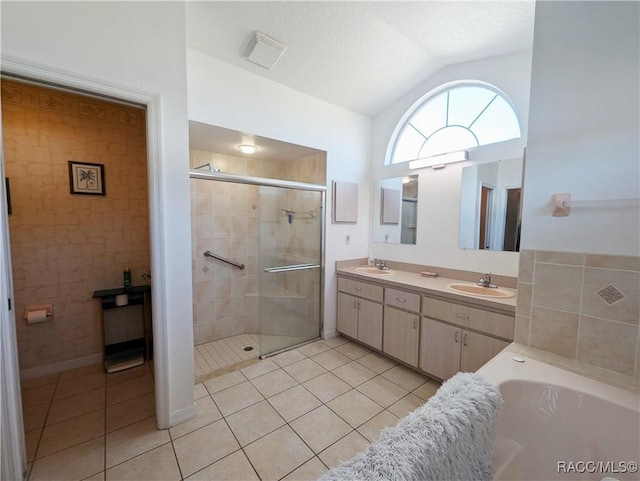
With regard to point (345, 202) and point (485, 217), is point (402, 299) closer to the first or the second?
point (485, 217)

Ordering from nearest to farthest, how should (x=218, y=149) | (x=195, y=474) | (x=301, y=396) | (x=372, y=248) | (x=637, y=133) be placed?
(x=637, y=133), (x=195, y=474), (x=301, y=396), (x=218, y=149), (x=372, y=248)

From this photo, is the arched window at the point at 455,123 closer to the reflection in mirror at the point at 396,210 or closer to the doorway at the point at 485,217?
the reflection in mirror at the point at 396,210

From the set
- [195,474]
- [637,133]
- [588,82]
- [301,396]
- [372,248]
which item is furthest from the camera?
[372,248]

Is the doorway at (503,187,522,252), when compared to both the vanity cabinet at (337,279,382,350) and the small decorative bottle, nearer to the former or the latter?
the vanity cabinet at (337,279,382,350)

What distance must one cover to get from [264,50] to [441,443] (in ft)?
8.59

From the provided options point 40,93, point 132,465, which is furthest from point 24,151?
point 132,465

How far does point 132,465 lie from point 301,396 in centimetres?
110

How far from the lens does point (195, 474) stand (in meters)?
1.39

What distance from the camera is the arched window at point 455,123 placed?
88.5 inches

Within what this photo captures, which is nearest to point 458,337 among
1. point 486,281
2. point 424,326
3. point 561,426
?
point 424,326

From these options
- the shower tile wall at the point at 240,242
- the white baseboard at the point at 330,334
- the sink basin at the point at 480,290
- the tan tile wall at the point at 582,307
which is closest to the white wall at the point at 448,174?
the sink basin at the point at 480,290

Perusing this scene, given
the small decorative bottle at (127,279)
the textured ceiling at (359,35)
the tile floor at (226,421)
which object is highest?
the textured ceiling at (359,35)

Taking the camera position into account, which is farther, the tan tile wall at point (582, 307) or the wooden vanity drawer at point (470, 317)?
the wooden vanity drawer at point (470, 317)

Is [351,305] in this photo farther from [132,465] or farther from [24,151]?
[24,151]
